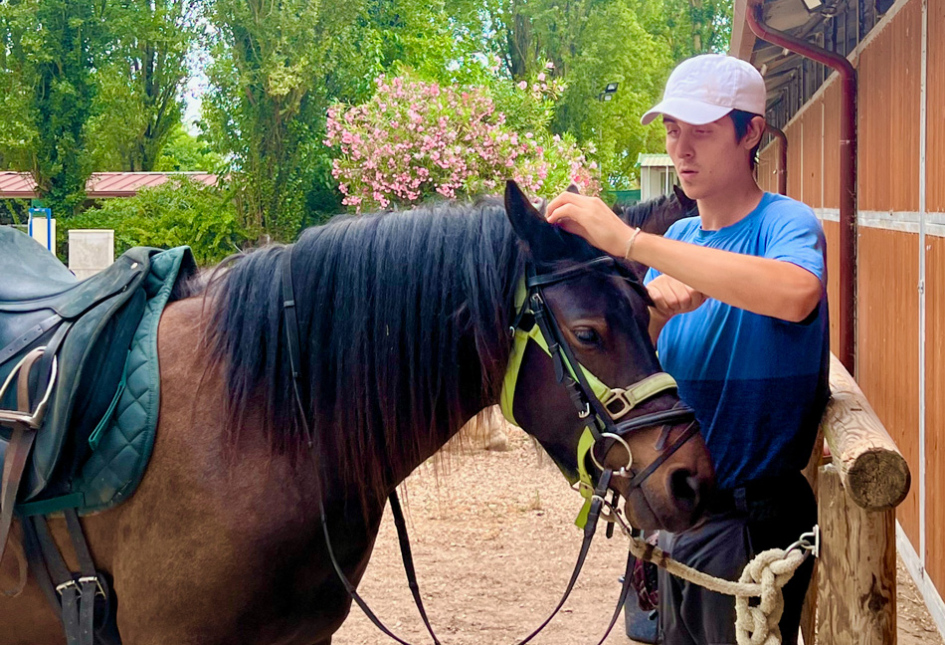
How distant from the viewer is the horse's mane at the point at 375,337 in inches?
80.0

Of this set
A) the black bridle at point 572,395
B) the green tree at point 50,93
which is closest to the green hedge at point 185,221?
the green tree at point 50,93

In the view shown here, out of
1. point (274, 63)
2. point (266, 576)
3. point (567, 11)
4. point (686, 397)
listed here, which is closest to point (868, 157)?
point (686, 397)

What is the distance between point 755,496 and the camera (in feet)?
6.43

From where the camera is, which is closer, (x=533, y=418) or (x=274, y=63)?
(x=533, y=418)

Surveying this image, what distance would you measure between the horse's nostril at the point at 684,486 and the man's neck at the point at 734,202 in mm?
590

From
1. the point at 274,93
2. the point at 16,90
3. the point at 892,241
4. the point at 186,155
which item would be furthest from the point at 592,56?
the point at 892,241

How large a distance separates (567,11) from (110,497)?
3179cm

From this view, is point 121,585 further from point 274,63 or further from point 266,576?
point 274,63

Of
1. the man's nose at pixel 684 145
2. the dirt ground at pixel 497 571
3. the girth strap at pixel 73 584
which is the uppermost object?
the man's nose at pixel 684 145

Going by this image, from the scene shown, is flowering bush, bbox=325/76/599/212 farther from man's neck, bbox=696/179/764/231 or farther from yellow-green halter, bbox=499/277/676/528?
yellow-green halter, bbox=499/277/676/528

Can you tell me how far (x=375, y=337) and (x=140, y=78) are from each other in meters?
24.3

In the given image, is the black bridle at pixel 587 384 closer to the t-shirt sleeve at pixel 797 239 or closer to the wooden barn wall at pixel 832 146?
the t-shirt sleeve at pixel 797 239

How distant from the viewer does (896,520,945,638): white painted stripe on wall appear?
3.55 metres

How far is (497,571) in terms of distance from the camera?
16.2 feet
